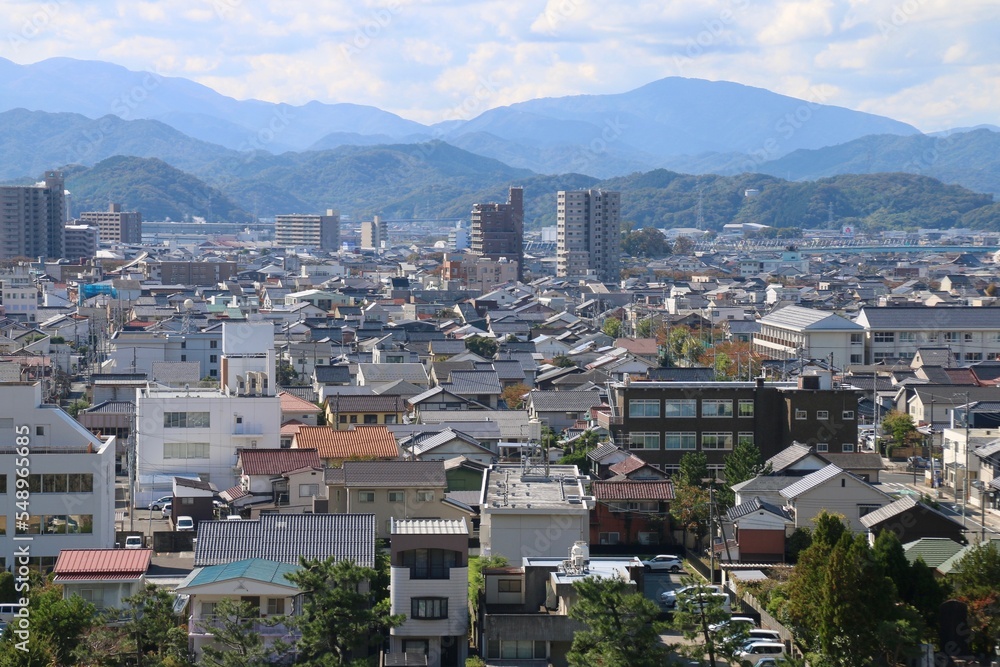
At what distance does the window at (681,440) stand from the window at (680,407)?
214 millimetres

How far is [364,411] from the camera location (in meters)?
18.5

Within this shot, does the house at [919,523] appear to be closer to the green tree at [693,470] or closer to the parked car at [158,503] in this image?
the green tree at [693,470]

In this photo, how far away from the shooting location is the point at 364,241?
9175 centimetres

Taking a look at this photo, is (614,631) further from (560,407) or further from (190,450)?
(560,407)

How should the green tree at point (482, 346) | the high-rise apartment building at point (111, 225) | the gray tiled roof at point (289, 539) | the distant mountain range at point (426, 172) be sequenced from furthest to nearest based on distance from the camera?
the distant mountain range at point (426, 172)
the high-rise apartment building at point (111, 225)
the green tree at point (482, 346)
the gray tiled roof at point (289, 539)

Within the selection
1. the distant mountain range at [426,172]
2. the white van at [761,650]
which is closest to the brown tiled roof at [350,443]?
the white van at [761,650]

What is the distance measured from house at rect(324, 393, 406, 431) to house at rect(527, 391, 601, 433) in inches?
85.4

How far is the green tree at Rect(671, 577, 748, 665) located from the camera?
8242 millimetres

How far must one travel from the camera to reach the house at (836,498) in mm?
12648

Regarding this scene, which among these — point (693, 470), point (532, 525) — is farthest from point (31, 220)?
point (532, 525)

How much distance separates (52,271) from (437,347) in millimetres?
29080

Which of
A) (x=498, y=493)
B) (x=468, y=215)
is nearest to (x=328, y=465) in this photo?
(x=498, y=493)

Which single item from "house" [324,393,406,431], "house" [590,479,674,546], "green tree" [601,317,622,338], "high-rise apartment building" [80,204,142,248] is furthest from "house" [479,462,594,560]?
"high-rise apartment building" [80,204,142,248]

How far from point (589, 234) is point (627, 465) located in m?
44.8
